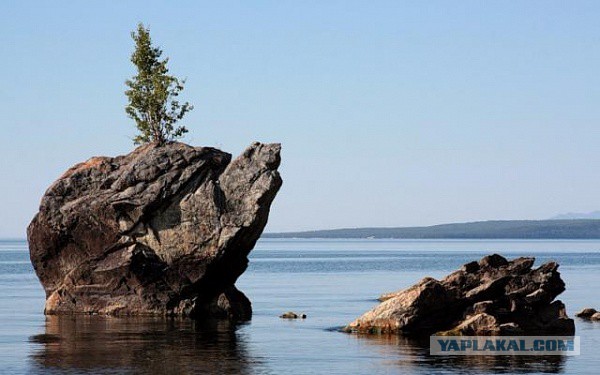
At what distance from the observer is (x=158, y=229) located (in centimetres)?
7700

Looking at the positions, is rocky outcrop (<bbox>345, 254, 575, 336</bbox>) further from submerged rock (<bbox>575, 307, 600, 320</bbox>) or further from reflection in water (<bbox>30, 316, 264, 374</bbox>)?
submerged rock (<bbox>575, 307, 600, 320</bbox>)

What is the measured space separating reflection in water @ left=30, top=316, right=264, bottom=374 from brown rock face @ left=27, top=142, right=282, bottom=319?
299 cm

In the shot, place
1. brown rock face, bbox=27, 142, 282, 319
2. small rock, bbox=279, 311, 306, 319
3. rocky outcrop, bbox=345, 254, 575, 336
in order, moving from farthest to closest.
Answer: small rock, bbox=279, 311, 306, 319
brown rock face, bbox=27, 142, 282, 319
rocky outcrop, bbox=345, 254, 575, 336

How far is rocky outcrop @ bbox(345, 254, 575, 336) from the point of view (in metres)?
64.7

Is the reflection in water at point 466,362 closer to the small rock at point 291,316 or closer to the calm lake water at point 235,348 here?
the calm lake water at point 235,348

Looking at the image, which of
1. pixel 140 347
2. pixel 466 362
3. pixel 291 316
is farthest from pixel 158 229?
pixel 466 362

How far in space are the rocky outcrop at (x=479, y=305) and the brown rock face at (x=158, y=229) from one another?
42.4 ft

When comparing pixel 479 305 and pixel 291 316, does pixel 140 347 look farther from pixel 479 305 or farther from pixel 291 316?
pixel 291 316

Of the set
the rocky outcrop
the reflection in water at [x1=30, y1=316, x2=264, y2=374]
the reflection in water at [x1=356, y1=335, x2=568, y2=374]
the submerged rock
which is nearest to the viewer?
the reflection in water at [x1=356, y1=335, x2=568, y2=374]

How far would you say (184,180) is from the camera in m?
76.8

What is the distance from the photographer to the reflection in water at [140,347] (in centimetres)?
5178

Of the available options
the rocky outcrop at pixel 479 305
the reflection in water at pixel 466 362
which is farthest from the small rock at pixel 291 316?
the reflection in water at pixel 466 362

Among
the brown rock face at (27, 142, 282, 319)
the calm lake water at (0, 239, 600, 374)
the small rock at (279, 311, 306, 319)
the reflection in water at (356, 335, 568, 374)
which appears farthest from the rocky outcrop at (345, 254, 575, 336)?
the brown rock face at (27, 142, 282, 319)

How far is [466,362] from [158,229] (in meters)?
29.0
